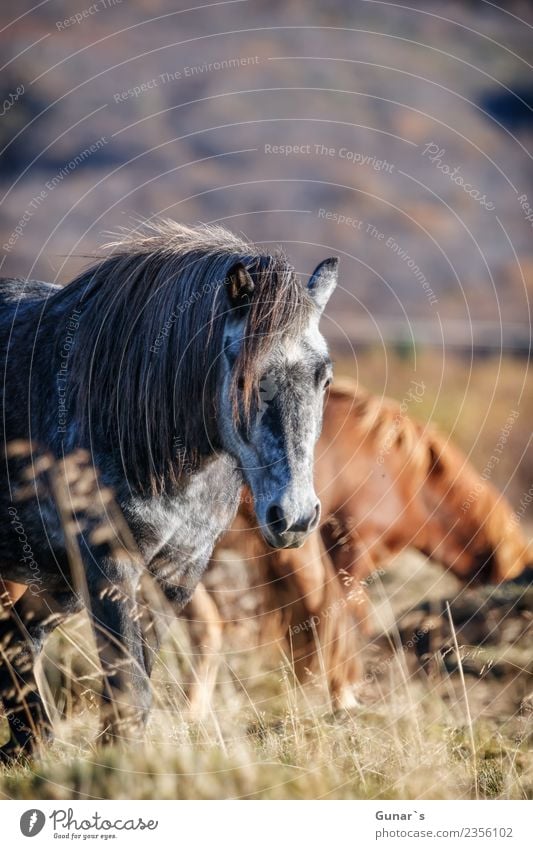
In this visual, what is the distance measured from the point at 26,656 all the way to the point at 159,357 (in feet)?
4.43

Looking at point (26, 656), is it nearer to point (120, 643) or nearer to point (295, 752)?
point (120, 643)

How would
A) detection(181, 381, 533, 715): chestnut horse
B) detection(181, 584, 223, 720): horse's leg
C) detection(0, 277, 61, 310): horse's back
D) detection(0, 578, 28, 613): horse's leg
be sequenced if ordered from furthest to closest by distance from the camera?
1. detection(181, 381, 533, 715): chestnut horse
2. detection(181, 584, 223, 720): horse's leg
3. detection(0, 578, 28, 613): horse's leg
4. detection(0, 277, 61, 310): horse's back

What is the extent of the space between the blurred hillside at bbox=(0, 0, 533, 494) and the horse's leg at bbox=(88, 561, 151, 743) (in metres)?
1.52

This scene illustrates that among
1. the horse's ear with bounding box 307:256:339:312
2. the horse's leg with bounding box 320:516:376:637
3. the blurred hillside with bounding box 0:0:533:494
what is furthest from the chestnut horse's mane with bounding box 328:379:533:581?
the horse's ear with bounding box 307:256:339:312

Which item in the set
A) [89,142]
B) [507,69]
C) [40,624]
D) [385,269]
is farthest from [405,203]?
[40,624]

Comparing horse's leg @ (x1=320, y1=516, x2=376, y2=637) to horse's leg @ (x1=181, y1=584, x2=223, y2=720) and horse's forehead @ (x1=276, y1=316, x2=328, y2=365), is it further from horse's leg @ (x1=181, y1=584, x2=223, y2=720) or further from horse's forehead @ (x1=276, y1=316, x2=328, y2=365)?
horse's forehead @ (x1=276, y1=316, x2=328, y2=365)

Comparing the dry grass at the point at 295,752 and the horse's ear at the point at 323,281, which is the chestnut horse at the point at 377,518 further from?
the horse's ear at the point at 323,281

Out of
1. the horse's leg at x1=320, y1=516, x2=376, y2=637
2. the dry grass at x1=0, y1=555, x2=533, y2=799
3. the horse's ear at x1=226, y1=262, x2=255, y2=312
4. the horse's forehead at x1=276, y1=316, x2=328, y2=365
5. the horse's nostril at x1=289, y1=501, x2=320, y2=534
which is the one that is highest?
the horse's ear at x1=226, y1=262, x2=255, y2=312

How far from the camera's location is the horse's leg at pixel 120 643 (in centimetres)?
270

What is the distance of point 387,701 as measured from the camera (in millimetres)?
3771

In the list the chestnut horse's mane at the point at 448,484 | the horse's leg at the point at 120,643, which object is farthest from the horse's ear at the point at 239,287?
the chestnut horse's mane at the point at 448,484

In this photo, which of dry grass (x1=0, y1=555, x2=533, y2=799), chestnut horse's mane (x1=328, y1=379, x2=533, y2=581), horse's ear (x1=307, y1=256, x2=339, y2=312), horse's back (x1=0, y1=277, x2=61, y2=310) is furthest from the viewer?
chestnut horse's mane (x1=328, y1=379, x2=533, y2=581)

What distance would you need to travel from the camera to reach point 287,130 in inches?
186

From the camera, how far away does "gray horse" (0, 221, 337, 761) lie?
2576 mm
